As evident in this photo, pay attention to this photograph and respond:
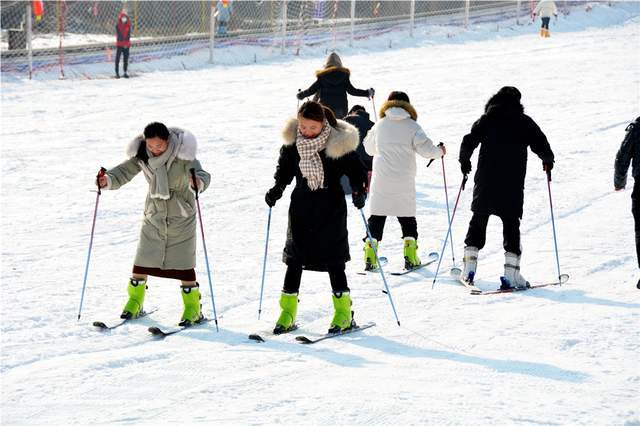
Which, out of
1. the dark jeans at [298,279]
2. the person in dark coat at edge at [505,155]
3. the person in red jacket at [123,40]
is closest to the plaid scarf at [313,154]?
the dark jeans at [298,279]

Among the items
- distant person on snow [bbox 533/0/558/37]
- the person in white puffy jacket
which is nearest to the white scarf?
the person in white puffy jacket

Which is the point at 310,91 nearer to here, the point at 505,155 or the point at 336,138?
the point at 505,155

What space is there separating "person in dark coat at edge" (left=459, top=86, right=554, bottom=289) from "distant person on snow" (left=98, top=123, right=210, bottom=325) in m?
1.95

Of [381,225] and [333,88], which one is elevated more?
[333,88]

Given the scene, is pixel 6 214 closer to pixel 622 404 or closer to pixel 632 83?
pixel 622 404

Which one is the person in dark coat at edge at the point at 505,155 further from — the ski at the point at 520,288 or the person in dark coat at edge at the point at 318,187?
the person in dark coat at edge at the point at 318,187

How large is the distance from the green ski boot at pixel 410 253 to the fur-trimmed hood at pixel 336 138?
2.19 m

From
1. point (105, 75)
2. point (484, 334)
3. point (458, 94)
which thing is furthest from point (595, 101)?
point (484, 334)

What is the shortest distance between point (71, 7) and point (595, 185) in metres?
16.2

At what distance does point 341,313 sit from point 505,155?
Result: 175 centimetres

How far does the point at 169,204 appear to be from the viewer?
7.05 meters

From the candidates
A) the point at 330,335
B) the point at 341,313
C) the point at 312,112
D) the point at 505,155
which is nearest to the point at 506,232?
the point at 505,155

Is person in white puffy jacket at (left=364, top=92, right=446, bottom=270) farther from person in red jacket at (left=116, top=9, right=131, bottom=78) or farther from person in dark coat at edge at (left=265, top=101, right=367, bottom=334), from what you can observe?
person in red jacket at (left=116, top=9, right=131, bottom=78)

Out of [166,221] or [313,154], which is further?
[166,221]
